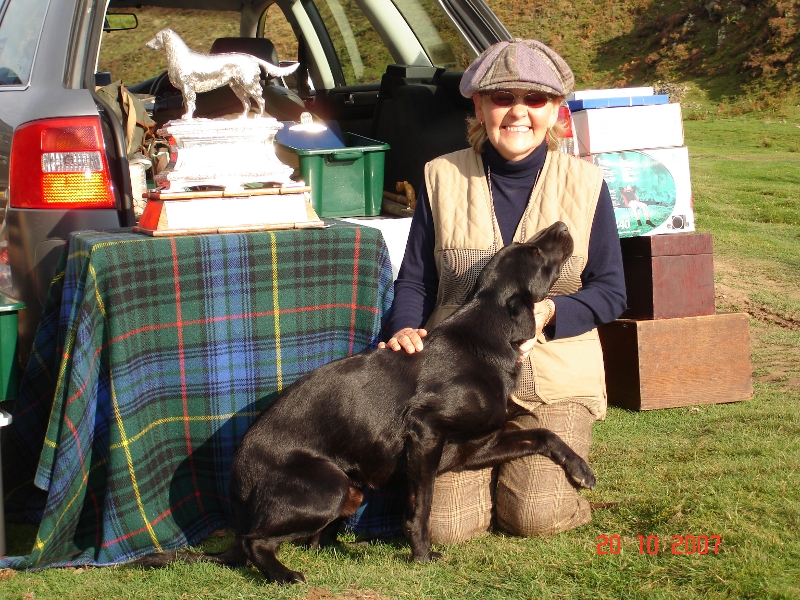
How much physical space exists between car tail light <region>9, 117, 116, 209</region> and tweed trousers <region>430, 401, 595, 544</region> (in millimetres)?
1690

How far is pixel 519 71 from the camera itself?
294 cm

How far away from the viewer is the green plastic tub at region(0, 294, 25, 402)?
9.25ft

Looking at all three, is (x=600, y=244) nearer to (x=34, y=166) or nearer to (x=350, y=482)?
(x=350, y=482)

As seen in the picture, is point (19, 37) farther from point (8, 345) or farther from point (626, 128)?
point (626, 128)

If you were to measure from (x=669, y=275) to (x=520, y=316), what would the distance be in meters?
1.93

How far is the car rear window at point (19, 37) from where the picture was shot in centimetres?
313

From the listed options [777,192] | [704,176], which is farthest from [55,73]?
[704,176]

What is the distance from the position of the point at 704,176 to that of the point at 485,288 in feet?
32.7

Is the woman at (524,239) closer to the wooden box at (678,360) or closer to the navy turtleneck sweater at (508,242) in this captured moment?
the navy turtleneck sweater at (508,242)

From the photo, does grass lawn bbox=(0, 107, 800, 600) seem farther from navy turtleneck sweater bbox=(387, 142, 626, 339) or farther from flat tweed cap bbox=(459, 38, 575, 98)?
flat tweed cap bbox=(459, 38, 575, 98)

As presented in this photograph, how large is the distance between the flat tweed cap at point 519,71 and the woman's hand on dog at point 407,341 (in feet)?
2.93
